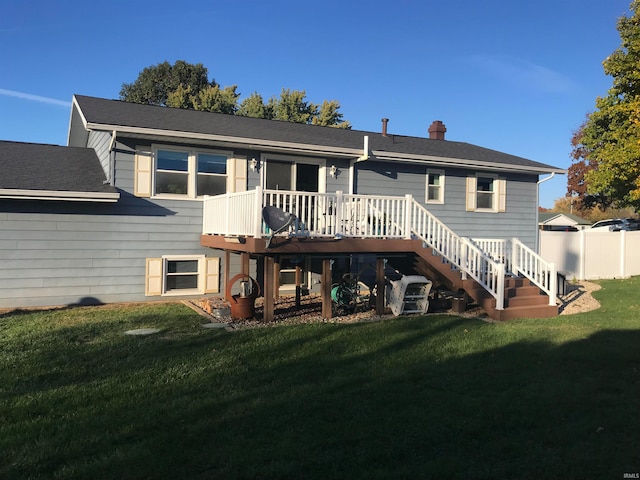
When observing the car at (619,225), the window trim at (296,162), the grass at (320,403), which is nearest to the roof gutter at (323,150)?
the window trim at (296,162)

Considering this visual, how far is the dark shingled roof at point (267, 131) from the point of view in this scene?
34.8ft

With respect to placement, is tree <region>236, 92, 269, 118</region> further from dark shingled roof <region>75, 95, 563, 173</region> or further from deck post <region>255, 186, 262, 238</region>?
deck post <region>255, 186, 262, 238</region>

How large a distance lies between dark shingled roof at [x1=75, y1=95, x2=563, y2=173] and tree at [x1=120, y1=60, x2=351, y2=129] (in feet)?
57.8

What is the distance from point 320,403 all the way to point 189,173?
768cm

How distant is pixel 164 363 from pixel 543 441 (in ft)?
13.1

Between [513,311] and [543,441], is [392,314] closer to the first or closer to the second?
[513,311]

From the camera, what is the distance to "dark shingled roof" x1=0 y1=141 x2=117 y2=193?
31.7 feet

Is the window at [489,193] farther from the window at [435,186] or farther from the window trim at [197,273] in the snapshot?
the window trim at [197,273]

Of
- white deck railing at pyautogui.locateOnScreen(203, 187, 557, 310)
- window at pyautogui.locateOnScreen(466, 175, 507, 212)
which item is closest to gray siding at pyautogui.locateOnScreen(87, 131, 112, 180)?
white deck railing at pyautogui.locateOnScreen(203, 187, 557, 310)

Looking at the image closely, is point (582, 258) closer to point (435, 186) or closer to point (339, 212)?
point (435, 186)

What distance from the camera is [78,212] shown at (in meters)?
10.1

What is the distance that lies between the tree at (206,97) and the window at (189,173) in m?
20.2

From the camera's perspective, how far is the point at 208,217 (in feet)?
34.9

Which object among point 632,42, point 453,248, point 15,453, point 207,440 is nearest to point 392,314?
point 453,248
